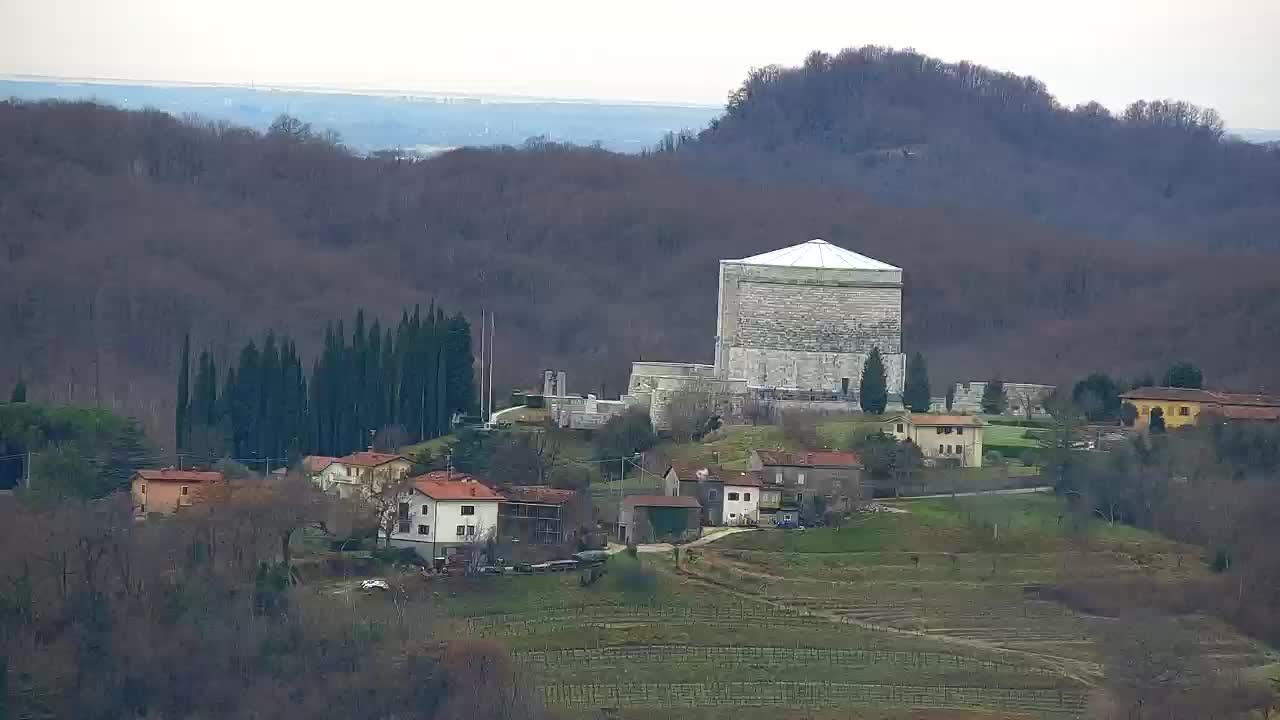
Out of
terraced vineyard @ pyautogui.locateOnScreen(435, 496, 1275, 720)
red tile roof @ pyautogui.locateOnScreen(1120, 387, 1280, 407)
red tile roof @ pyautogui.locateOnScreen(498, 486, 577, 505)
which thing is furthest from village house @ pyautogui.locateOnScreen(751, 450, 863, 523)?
red tile roof @ pyautogui.locateOnScreen(1120, 387, 1280, 407)

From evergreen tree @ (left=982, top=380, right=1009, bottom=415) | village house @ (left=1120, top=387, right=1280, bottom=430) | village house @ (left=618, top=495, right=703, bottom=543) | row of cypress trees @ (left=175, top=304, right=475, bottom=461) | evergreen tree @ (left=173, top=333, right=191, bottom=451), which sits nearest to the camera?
village house @ (left=618, top=495, right=703, bottom=543)

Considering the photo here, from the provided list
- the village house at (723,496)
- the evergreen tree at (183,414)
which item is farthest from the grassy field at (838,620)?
the evergreen tree at (183,414)

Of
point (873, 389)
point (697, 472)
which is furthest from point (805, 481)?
point (873, 389)

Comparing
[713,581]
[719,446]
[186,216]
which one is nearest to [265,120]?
[186,216]

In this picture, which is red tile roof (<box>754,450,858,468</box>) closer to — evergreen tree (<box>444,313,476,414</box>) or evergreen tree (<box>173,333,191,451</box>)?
evergreen tree (<box>444,313,476,414</box>)

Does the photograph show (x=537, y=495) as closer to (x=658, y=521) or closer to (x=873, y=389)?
(x=658, y=521)

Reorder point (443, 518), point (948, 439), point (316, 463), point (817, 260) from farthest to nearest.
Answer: point (817, 260), point (948, 439), point (316, 463), point (443, 518)
